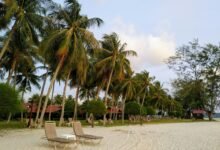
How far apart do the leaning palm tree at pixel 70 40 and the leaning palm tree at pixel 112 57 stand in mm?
9288

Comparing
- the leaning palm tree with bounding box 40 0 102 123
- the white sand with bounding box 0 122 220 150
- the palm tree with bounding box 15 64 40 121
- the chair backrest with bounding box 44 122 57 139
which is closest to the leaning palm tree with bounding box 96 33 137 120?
the leaning palm tree with bounding box 40 0 102 123

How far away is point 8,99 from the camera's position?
20.2 metres

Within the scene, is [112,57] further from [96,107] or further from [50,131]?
[50,131]

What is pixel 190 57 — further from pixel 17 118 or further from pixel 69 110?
pixel 17 118

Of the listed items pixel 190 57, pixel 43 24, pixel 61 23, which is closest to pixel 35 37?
pixel 43 24

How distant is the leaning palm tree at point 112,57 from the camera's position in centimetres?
3884

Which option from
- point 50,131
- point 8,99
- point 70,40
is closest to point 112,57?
point 70,40

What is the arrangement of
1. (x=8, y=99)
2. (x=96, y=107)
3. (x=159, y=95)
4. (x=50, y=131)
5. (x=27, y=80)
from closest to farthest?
(x=50, y=131), (x=8, y=99), (x=96, y=107), (x=27, y=80), (x=159, y=95)

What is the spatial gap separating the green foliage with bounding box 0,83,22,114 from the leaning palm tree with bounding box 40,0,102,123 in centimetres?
612

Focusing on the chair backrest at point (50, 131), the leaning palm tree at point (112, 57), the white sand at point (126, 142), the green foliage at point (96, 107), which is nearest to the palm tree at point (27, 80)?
the leaning palm tree at point (112, 57)

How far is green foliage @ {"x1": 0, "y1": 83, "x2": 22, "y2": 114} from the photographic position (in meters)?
20.2

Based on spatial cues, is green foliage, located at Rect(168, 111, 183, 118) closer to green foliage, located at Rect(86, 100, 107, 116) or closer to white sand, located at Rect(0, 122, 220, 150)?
green foliage, located at Rect(86, 100, 107, 116)

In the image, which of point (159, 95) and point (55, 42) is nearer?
point (55, 42)

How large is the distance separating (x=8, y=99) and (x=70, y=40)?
8.77 meters
